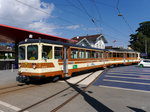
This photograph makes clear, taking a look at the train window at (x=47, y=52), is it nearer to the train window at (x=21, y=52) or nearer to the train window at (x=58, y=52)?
the train window at (x=58, y=52)

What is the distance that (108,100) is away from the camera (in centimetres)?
575

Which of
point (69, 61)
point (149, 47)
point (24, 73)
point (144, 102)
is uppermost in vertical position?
point (149, 47)

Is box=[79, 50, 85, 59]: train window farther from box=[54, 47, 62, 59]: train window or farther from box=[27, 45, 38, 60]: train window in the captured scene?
box=[27, 45, 38, 60]: train window

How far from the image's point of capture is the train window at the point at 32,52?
8.41 metres

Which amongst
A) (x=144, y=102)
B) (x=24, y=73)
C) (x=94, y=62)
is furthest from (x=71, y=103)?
(x=94, y=62)

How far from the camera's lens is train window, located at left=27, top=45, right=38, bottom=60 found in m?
8.41

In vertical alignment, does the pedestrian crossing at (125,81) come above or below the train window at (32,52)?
below

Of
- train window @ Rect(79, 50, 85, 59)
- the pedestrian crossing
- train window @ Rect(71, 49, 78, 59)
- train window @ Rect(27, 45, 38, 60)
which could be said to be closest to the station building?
train window @ Rect(27, 45, 38, 60)

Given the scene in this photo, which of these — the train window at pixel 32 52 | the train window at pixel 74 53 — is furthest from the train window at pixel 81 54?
the train window at pixel 32 52

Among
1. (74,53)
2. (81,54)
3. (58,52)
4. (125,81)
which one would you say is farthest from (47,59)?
(125,81)

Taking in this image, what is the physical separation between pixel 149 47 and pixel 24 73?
52.0 metres

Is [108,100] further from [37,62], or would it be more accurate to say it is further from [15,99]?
[37,62]

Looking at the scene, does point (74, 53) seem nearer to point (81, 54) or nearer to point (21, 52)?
point (81, 54)

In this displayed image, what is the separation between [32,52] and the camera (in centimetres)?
860
